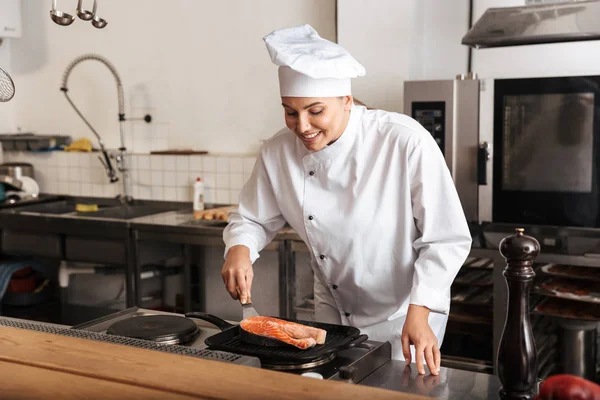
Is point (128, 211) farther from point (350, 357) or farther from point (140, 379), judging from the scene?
point (140, 379)

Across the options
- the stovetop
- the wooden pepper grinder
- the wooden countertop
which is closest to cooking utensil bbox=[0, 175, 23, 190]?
the stovetop

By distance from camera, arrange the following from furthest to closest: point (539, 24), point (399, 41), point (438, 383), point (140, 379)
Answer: point (399, 41) < point (539, 24) < point (438, 383) < point (140, 379)

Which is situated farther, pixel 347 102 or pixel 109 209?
pixel 109 209

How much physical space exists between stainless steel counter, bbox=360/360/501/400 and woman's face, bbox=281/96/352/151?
0.67 meters

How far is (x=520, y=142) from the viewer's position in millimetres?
3338

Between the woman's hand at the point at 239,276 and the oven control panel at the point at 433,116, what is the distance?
5.07 ft

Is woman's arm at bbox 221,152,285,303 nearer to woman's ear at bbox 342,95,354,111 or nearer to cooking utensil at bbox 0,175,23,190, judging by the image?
woman's ear at bbox 342,95,354,111

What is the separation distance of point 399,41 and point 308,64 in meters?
2.00

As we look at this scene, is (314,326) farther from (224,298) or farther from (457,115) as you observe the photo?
(224,298)

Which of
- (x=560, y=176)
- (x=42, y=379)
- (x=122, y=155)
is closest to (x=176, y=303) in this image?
(x=122, y=155)

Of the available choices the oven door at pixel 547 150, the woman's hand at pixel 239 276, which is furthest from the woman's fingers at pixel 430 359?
the oven door at pixel 547 150

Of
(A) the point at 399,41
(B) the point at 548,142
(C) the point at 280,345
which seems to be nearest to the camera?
(C) the point at 280,345

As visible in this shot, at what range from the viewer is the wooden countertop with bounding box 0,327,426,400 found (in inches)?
49.4

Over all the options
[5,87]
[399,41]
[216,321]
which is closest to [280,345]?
[216,321]
